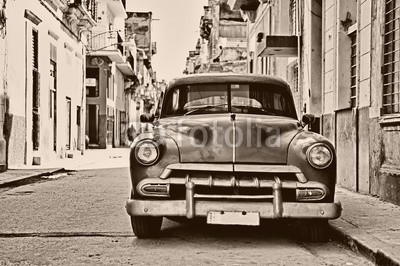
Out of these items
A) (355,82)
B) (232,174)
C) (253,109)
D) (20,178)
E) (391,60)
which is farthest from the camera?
(20,178)

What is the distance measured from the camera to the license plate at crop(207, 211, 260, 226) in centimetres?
541

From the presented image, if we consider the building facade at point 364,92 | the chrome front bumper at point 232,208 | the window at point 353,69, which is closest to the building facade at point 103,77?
the building facade at point 364,92

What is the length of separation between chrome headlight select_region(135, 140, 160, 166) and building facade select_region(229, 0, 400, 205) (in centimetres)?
390

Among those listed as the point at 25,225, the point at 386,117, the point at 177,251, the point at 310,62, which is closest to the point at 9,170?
the point at 310,62

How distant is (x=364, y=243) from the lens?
547cm

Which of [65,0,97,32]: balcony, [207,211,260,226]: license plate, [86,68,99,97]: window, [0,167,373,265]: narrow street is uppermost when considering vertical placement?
[65,0,97,32]: balcony

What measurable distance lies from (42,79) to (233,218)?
1534 centimetres

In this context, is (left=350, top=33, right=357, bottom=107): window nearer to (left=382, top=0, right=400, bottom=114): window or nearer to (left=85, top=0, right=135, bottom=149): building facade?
(left=382, top=0, right=400, bottom=114): window

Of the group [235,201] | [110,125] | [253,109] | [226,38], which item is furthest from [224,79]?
[226,38]

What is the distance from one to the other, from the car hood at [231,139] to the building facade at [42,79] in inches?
385

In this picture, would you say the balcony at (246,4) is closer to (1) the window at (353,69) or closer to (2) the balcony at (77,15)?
(2) the balcony at (77,15)

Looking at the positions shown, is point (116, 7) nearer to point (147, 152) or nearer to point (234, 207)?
point (147, 152)

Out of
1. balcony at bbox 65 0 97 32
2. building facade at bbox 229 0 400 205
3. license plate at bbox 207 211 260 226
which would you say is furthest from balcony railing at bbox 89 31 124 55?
license plate at bbox 207 211 260 226

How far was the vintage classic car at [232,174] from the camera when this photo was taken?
5445 millimetres
